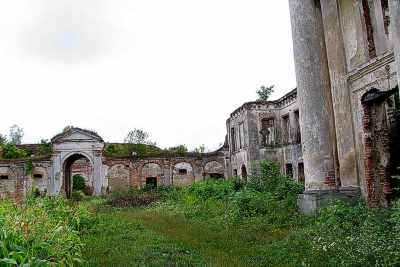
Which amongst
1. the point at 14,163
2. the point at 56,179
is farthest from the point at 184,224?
the point at 14,163

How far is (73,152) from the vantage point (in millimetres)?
27578

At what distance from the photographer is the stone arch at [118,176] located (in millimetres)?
29953

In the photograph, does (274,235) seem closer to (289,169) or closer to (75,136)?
(289,169)

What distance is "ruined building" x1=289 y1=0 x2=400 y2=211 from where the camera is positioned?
946 centimetres

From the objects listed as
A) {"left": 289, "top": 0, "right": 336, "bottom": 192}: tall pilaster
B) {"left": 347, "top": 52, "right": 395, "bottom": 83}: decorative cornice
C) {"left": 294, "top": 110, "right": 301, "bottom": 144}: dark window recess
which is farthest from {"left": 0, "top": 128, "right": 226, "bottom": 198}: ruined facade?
{"left": 347, "top": 52, "right": 395, "bottom": 83}: decorative cornice

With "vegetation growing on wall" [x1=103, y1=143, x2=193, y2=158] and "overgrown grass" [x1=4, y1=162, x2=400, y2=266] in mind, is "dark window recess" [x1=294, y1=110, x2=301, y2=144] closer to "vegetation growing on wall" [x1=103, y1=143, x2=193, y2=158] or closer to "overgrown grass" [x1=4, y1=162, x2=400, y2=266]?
"overgrown grass" [x1=4, y1=162, x2=400, y2=266]

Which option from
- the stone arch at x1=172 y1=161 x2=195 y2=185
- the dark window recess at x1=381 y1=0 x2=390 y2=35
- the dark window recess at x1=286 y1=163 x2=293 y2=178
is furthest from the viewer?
the stone arch at x1=172 y1=161 x2=195 y2=185

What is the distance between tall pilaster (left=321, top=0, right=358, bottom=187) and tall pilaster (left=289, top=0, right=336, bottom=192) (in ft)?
0.64

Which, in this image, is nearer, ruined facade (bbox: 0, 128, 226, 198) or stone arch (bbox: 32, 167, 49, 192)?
ruined facade (bbox: 0, 128, 226, 198)

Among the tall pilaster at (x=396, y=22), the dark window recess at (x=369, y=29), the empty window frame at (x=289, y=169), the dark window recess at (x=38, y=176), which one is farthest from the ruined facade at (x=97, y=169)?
the tall pilaster at (x=396, y=22)

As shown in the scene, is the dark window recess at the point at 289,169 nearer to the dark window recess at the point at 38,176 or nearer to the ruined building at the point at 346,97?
the ruined building at the point at 346,97

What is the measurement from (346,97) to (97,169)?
2087 cm

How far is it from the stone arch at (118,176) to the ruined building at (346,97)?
69.0ft

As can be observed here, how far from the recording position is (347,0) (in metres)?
10.7
